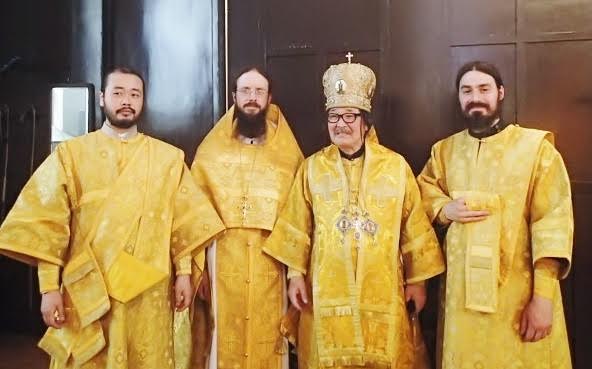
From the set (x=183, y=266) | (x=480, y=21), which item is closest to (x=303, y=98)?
(x=480, y=21)

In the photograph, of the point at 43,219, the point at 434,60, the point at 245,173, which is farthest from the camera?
A: the point at 434,60

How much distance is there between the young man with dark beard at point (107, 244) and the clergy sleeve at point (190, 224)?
1 cm

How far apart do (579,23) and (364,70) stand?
116 cm

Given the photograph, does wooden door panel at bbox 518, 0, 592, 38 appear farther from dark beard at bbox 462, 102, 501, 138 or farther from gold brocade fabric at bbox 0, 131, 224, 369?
gold brocade fabric at bbox 0, 131, 224, 369

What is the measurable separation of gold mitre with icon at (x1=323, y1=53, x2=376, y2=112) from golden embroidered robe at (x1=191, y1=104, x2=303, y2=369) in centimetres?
39

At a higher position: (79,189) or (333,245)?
(79,189)

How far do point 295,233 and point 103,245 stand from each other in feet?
2.54

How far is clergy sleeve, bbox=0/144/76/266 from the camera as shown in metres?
2.24

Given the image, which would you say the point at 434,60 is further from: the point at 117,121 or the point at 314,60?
the point at 117,121

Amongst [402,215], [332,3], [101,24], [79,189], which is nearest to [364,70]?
[402,215]

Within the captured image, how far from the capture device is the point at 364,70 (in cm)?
260

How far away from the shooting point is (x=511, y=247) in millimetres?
2361

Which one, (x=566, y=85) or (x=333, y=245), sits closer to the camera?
(x=333, y=245)

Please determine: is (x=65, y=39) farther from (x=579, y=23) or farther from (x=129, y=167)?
(x=579, y=23)
